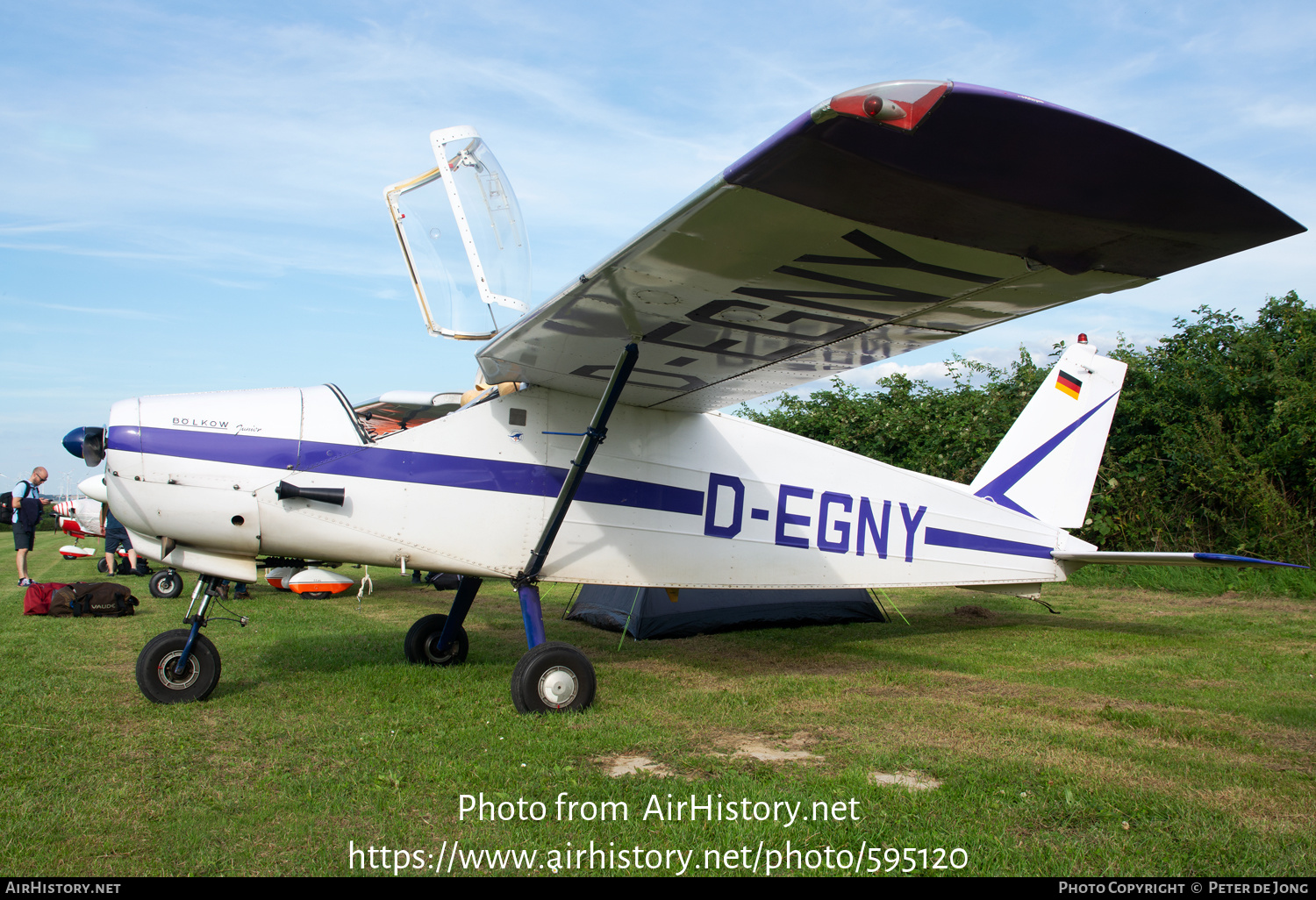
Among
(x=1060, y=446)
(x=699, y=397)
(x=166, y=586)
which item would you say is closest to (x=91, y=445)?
(x=699, y=397)

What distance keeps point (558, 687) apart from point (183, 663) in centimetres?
233

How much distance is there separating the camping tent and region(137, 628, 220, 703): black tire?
3833 millimetres

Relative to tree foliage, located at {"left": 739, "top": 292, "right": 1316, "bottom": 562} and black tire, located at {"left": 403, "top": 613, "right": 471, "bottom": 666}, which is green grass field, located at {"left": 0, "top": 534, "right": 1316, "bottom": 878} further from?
tree foliage, located at {"left": 739, "top": 292, "right": 1316, "bottom": 562}

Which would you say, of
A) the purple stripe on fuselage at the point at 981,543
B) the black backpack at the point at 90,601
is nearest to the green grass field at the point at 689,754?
the purple stripe on fuselage at the point at 981,543

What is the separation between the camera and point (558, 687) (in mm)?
4719

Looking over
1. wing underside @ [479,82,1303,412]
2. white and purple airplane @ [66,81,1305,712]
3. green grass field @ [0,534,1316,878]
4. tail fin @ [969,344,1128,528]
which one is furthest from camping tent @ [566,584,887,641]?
wing underside @ [479,82,1303,412]

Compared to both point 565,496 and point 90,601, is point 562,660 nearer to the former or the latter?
point 565,496

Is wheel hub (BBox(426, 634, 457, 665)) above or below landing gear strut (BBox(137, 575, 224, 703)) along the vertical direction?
below

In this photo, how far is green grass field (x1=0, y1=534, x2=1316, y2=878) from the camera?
280 centimetres

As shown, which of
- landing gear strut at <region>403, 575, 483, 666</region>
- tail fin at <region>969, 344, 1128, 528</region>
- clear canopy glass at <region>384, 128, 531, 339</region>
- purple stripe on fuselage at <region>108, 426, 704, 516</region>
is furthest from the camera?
tail fin at <region>969, 344, 1128, 528</region>

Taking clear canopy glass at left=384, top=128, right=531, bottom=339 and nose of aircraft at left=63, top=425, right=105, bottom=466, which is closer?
nose of aircraft at left=63, top=425, right=105, bottom=466

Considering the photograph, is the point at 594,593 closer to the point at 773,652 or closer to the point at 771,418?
the point at 773,652

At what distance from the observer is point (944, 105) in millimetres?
2252
